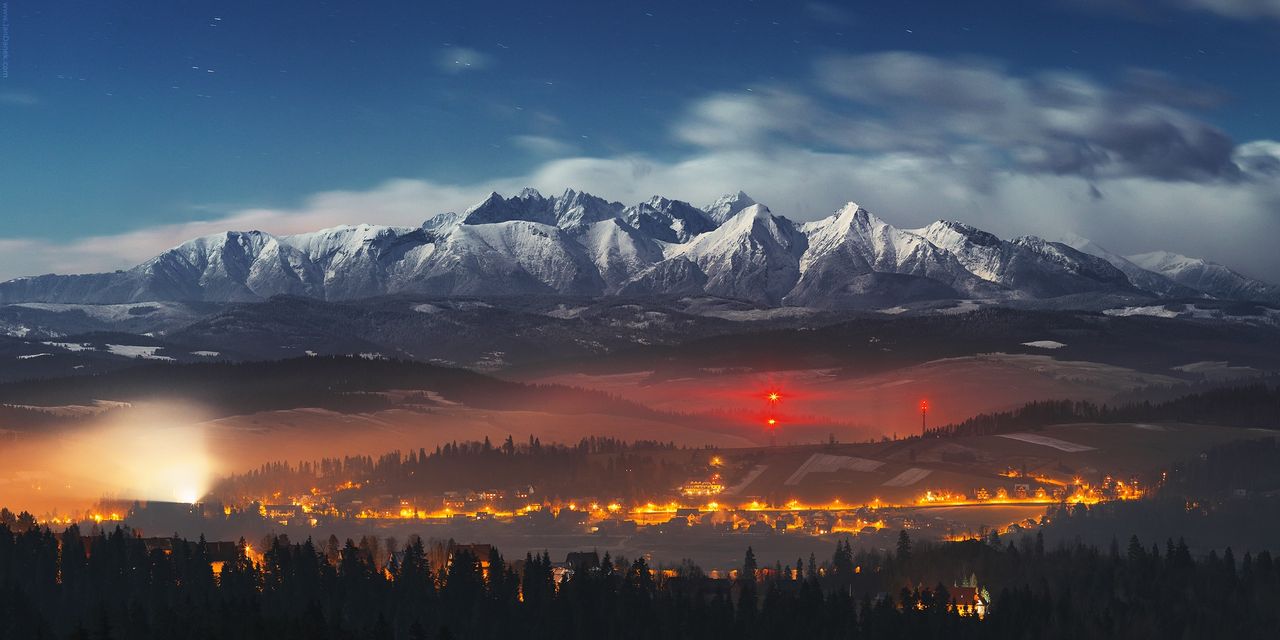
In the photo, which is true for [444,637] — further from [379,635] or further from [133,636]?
[133,636]

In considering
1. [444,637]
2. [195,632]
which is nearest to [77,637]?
[195,632]

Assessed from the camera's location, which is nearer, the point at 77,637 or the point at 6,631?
the point at 77,637

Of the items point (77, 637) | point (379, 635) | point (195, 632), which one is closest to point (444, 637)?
point (379, 635)

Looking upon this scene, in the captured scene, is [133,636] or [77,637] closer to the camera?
[77,637]

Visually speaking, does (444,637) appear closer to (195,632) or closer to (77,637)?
(195,632)

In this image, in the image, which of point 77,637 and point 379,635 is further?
point 379,635

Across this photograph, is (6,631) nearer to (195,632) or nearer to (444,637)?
(195,632)
